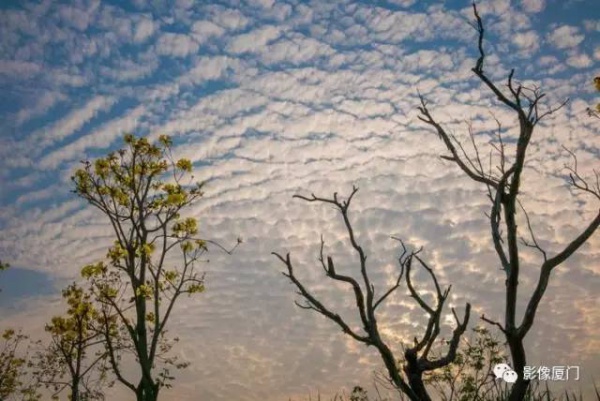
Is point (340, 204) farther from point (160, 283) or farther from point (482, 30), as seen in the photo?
point (160, 283)

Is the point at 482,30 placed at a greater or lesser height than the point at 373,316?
greater

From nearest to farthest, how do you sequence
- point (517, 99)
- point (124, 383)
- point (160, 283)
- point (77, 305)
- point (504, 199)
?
point (504, 199)
point (517, 99)
point (124, 383)
point (160, 283)
point (77, 305)

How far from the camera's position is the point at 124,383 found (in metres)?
12.7

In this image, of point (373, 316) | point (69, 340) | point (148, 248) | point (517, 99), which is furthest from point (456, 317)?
point (69, 340)

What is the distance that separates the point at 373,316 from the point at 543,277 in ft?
4.13

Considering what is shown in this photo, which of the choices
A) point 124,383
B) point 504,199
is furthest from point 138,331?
point 504,199

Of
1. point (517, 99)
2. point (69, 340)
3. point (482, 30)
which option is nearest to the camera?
point (517, 99)

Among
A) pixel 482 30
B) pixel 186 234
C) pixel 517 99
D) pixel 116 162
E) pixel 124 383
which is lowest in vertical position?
pixel 124 383

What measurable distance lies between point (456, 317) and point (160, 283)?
36.2ft

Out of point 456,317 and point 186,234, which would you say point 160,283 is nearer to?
point 186,234

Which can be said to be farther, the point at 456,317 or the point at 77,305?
the point at 77,305

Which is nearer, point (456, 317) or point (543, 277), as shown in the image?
point (543, 277)

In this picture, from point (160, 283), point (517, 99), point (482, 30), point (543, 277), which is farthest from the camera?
point (160, 283)

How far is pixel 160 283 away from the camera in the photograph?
13.7 metres
